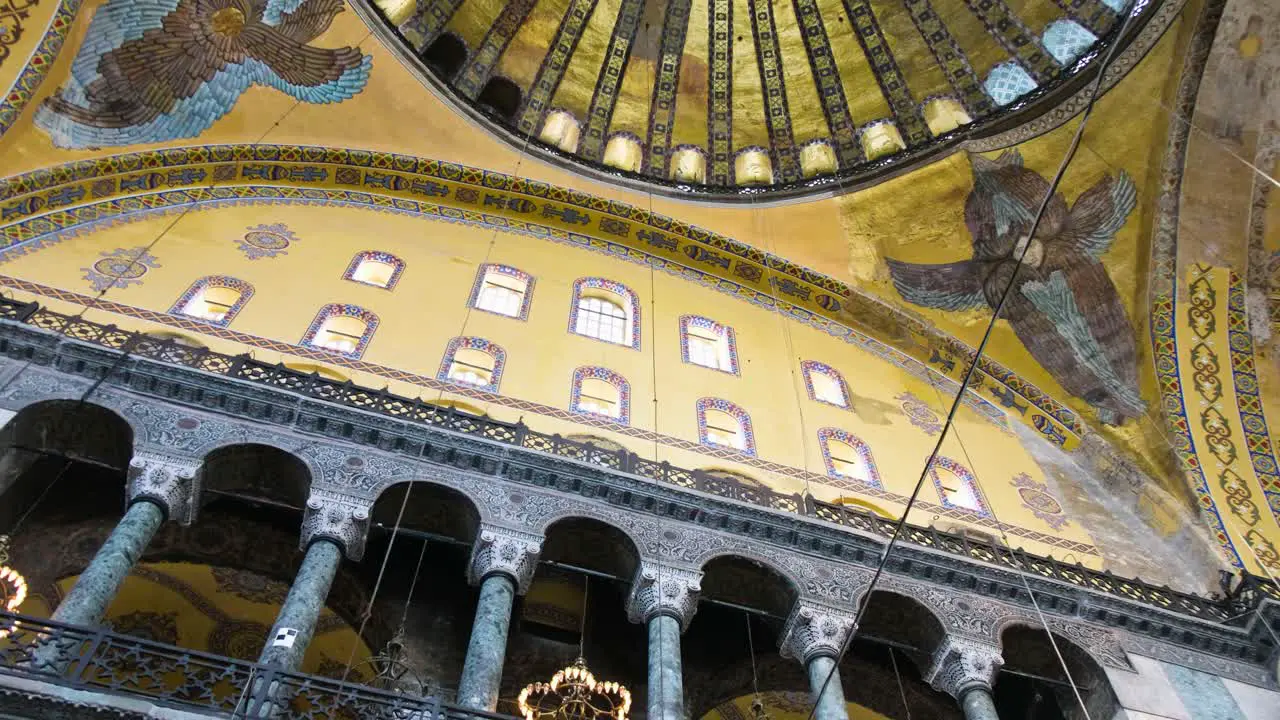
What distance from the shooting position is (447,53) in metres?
15.0

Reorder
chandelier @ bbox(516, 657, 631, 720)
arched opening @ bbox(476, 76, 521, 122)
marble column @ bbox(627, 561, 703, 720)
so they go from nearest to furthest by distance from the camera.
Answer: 1. chandelier @ bbox(516, 657, 631, 720)
2. marble column @ bbox(627, 561, 703, 720)
3. arched opening @ bbox(476, 76, 521, 122)

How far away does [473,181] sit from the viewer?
47.1 ft

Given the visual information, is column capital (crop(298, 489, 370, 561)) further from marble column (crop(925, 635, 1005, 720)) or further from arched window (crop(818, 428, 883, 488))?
arched window (crop(818, 428, 883, 488))

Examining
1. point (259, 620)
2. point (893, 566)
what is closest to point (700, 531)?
point (893, 566)

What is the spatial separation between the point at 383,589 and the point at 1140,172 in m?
10.4

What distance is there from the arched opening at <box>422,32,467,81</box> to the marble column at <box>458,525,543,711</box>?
837 centimetres

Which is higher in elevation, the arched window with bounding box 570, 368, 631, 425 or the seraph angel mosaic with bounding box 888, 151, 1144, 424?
the seraph angel mosaic with bounding box 888, 151, 1144, 424

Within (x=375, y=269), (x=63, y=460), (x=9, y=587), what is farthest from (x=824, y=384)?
(x=9, y=587)

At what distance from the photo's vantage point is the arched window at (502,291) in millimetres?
12070

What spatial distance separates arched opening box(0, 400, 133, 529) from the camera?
26.6ft

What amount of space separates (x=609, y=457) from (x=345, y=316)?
3353 mm

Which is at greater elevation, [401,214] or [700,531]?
[401,214]

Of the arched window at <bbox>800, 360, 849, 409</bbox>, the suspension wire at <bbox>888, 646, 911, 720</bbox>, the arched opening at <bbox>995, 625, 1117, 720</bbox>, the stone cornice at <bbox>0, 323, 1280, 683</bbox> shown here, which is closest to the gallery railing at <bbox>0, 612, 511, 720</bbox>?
the stone cornice at <bbox>0, 323, 1280, 683</bbox>

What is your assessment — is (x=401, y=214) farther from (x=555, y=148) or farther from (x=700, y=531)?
(x=700, y=531)
